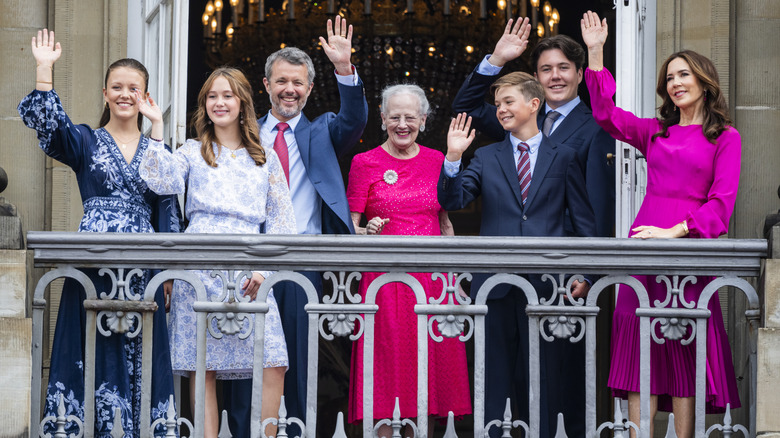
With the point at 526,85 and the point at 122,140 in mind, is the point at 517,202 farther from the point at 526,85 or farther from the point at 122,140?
the point at 122,140

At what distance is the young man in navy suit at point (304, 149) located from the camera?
21.2 ft

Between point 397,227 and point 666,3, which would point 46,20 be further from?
point 666,3

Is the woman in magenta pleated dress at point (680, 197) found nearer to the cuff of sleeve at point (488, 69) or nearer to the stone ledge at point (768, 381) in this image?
the stone ledge at point (768, 381)

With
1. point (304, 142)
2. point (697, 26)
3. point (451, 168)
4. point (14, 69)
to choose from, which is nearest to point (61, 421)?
point (304, 142)

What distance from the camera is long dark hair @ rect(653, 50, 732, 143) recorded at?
19.8 feet

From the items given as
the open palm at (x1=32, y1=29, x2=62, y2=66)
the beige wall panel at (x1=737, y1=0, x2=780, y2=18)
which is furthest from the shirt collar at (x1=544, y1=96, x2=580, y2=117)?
the open palm at (x1=32, y1=29, x2=62, y2=66)

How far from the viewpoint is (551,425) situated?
6359 mm

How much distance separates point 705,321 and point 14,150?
4475mm

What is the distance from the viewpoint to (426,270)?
568 centimetres

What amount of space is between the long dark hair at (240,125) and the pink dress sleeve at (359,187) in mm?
675

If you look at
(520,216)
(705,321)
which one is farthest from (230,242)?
(705,321)

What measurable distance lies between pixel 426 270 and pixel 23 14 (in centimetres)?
377

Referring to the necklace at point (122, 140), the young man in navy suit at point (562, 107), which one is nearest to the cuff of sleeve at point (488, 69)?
the young man in navy suit at point (562, 107)

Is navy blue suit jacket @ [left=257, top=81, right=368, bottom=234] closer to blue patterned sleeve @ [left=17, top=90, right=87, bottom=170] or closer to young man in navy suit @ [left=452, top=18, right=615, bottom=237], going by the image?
young man in navy suit @ [left=452, top=18, right=615, bottom=237]
